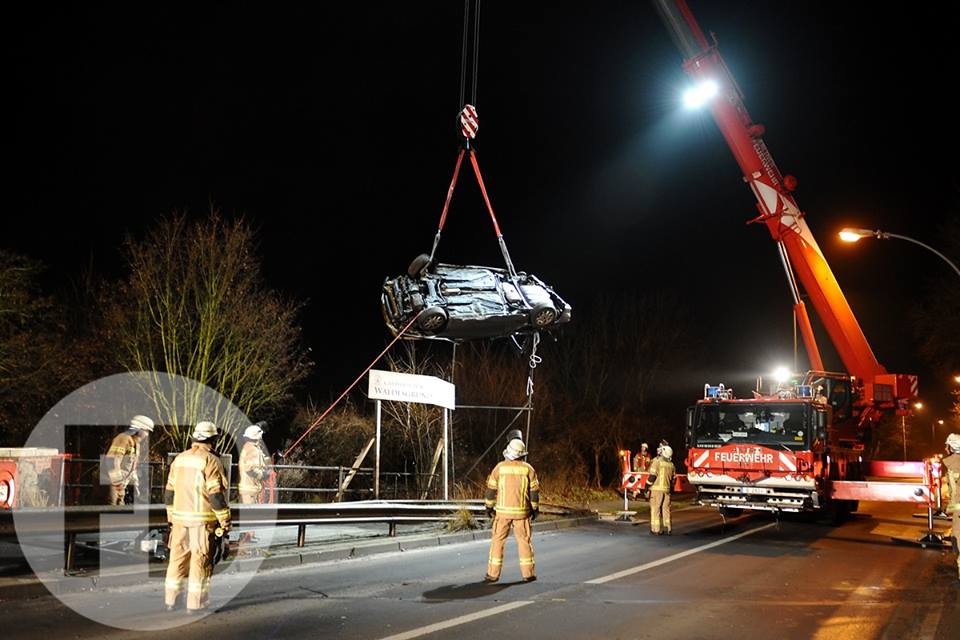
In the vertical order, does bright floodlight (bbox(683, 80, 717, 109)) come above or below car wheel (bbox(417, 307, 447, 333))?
above

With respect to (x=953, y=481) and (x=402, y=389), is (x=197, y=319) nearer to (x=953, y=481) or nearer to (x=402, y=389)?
(x=402, y=389)

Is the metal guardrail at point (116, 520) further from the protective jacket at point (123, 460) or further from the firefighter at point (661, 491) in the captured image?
the firefighter at point (661, 491)

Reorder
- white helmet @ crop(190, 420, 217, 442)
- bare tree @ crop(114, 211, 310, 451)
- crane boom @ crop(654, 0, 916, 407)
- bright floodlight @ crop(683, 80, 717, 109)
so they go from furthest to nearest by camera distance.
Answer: bare tree @ crop(114, 211, 310, 451), bright floodlight @ crop(683, 80, 717, 109), crane boom @ crop(654, 0, 916, 407), white helmet @ crop(190, 420, 217, 442)

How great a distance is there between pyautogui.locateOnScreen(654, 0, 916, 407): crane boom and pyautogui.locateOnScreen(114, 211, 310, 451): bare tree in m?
12.9

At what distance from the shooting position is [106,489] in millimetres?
17391

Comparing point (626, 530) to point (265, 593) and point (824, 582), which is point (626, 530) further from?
point (265, 593)

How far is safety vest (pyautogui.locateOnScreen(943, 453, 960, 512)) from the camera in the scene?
9.82 metres

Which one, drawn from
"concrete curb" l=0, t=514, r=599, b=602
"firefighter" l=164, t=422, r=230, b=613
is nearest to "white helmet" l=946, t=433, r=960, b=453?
"concrete curb" l=0, t=514, r=599, b=602

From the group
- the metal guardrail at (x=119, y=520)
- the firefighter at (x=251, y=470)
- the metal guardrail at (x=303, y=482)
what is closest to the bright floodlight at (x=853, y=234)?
the metal guardrail at (x=119, y=520)

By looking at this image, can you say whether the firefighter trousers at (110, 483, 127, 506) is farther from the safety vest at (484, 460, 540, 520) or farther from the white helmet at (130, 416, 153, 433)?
the safety vest at (484, 460, 540, 520)

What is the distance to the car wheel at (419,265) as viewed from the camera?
11.7 meters

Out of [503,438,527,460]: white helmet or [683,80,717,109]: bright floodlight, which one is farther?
[683,80,717,109]: bright floodlight

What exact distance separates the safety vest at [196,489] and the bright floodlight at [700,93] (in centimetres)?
1460

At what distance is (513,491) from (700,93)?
12.3 m
